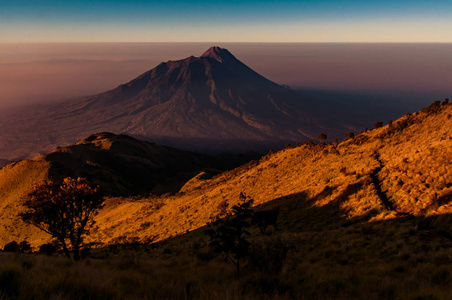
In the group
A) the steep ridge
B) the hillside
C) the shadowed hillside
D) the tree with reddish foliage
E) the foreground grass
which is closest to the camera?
the foreground grass

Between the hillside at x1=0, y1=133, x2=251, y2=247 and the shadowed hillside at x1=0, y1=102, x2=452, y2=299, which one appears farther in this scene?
the hillside at x1=0, y1=133, x2=251, y2=247

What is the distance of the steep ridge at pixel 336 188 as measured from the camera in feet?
61.4

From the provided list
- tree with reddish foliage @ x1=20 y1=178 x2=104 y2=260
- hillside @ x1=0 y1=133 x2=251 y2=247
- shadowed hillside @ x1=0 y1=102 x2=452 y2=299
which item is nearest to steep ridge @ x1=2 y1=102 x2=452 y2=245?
shadowed hillside @ x1=0 y1=102 x2=452 y2=299

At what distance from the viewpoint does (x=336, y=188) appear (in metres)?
24.3

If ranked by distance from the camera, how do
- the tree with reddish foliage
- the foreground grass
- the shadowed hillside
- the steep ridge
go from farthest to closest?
the tree with reddish foliage
the steep ridge
the shadowed hillside
the foreground grass

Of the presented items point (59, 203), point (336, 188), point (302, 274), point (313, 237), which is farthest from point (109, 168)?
point (302, 274)

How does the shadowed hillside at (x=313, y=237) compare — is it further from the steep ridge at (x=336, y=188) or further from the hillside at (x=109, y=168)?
the hillside at (x=109, y=168)

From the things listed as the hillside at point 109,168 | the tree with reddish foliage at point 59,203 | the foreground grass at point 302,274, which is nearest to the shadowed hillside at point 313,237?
the foreground grass at point 302,274

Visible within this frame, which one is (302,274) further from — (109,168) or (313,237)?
(109,168)

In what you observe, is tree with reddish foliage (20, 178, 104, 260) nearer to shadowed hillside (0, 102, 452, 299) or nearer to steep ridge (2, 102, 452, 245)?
shadowed hillside (0, 102, 452, 299)

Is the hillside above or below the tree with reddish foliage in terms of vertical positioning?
below

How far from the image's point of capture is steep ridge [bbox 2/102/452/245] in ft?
61.4

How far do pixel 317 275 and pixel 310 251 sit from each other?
5.30m

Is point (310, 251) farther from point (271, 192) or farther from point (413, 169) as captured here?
point (271, 192)
